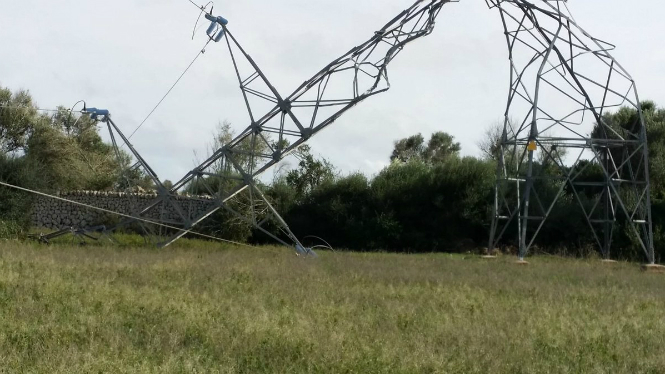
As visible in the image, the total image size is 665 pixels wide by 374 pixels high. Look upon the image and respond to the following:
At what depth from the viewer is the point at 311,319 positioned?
11.3 meters

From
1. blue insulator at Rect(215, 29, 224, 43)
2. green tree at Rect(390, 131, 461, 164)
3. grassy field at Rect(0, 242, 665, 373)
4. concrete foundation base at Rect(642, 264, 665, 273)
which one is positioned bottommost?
grassy field at Rect(0, 242, 665, 373)

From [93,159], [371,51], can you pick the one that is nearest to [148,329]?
[371,51]

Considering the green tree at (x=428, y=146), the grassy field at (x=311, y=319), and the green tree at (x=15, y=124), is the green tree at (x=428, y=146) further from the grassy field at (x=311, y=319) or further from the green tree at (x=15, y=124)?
the grassy field at (x=311, y=319)

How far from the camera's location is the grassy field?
8.91 metres

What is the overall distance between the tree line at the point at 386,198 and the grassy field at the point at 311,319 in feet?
36.0

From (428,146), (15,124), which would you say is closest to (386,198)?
(15,124)

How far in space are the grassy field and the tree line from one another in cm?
1097

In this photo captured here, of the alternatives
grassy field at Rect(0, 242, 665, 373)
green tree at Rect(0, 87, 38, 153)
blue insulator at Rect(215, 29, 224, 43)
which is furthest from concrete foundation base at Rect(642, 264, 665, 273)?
green tree at Rect(0, 87, 38, 153)

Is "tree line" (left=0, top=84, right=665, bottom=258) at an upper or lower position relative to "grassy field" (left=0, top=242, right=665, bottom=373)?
upper

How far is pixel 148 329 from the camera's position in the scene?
10.3 meters

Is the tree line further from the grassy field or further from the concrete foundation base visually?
the grassy field

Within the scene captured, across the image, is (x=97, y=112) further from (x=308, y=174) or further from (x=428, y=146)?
(x=428, y=146)

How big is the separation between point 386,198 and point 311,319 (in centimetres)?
2308

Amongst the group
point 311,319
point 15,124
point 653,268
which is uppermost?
point 15,124
